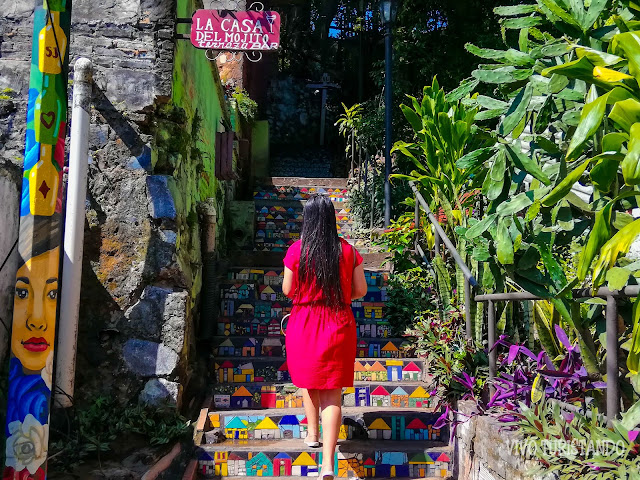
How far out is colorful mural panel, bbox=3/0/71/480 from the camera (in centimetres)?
277

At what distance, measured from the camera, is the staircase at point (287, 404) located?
340 cm

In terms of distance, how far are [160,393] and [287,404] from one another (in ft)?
2.82

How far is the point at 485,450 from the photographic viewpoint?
2836 mm

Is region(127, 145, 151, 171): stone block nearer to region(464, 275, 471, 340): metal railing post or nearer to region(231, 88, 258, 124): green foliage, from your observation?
region(464, 275, 471, 340): metal railing post

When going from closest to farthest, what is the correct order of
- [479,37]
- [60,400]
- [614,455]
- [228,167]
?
1. [614,455]
2. [60,400]
3. [228,167]
4. [479,37]

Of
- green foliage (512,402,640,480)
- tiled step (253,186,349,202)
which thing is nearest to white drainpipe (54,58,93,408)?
green foliage (512,402,640,480)

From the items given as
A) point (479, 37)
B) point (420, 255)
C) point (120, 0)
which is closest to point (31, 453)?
point (120, 0)

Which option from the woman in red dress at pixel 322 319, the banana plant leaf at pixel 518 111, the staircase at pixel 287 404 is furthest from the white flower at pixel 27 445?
the banana plant leaf at pixel 518 111

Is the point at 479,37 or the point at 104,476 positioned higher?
the point at 479,37

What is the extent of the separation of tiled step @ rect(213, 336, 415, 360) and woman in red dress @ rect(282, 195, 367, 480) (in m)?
1.42

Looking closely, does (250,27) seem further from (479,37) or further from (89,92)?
(479,37)

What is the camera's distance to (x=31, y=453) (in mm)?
2746

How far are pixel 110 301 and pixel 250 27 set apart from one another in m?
2.03

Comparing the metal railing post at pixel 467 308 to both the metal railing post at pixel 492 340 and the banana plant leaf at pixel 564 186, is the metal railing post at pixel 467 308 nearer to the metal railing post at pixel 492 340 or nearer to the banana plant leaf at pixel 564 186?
the metal railing post at pixel 492 340
